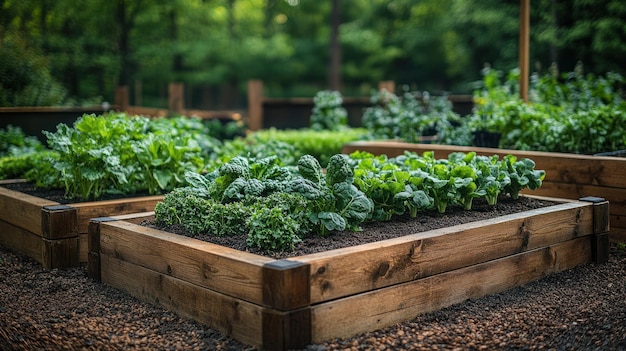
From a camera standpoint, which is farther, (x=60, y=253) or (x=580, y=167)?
(x=580, y=167)

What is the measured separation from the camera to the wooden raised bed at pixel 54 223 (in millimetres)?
4750

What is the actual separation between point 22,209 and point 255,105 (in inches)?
298

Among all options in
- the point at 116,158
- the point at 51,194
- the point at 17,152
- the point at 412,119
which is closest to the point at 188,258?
the point at 116,158

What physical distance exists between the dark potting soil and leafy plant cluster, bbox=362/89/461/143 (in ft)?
8.07

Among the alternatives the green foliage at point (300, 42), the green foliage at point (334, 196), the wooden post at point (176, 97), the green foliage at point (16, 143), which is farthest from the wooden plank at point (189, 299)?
the green foliage at point (300, 42)

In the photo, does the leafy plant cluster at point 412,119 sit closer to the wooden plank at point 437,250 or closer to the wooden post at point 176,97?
the wooden plank at point 437,250

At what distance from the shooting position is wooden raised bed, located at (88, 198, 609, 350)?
3.12m

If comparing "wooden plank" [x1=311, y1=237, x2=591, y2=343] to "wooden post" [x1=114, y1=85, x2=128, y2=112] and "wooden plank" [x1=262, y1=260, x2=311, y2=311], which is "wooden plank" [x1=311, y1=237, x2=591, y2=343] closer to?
"wooden plank" [x1=262, y1=260, x2=311, y2=311]

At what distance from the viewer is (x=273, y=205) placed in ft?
12.8

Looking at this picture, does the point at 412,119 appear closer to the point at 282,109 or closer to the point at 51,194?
the point at 51,194

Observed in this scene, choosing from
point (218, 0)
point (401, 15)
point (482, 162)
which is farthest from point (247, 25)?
point (482, 162)

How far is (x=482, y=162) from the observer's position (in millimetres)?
4867

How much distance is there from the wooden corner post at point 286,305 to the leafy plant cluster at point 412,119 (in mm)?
4443

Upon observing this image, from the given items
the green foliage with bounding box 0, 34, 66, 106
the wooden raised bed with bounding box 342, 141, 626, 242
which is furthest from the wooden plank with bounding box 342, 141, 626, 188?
the green foliage with bounding box 0, 34, 66, 106
